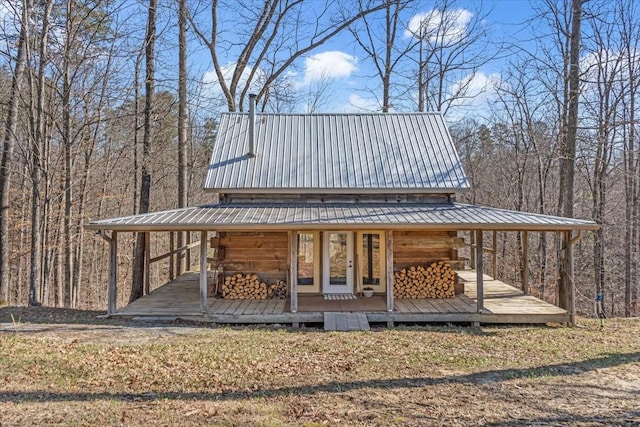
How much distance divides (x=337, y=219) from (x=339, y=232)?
163 centimetres

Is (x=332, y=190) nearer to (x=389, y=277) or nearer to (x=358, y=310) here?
(x=389, y=277)

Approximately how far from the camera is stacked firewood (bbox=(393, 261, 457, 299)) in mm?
11117

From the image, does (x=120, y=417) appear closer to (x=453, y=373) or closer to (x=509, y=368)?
(x=453, y=373)

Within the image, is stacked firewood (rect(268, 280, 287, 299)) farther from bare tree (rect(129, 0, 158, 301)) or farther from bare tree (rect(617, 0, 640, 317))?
bare tree (rect(617, 0, 640, 317))

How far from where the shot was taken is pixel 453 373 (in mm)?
6145

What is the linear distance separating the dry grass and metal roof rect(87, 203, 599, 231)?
7.22 feet

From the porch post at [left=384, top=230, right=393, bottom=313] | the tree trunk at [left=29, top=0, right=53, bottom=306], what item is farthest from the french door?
Result: the tree trunk at [left=29, top=0, right=53, bottom=306]

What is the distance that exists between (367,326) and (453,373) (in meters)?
3.02

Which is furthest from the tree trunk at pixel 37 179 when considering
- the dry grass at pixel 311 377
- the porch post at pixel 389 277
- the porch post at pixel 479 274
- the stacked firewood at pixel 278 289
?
the porch post at pixel 479 274

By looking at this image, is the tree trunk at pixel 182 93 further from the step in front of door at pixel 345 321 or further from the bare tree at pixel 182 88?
the step in front of door at pixel 345 321

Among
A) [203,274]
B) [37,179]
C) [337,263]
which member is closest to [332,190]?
[337,263]

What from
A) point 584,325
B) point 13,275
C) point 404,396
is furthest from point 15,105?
point 584,325

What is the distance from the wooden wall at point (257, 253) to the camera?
36.2 feet

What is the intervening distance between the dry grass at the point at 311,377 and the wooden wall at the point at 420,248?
271 cm
